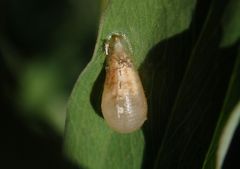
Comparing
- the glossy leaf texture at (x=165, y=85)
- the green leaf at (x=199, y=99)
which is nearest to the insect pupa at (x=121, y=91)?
the glossy leaf texture at (x=165, y=85)

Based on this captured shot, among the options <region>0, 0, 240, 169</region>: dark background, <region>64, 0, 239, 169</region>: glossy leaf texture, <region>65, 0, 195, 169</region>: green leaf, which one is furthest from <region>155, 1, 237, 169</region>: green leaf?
<region>0, 0, 240, 169</region>: dark background

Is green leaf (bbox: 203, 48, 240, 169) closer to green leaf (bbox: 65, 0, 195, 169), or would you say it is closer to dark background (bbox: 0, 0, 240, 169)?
green leaf (bbox: 65, 0, 195, 169)

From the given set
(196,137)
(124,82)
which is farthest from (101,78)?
(196,137)

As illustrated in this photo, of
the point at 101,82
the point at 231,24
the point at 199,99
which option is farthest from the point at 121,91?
the point at 231,24

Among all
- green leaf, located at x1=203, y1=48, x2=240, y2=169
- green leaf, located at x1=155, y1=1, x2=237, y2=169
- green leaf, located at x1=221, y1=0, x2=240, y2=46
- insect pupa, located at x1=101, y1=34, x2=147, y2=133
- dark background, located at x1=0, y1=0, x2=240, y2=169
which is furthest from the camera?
dark background, located at x1=0, y1=0, x2=240, y2=169

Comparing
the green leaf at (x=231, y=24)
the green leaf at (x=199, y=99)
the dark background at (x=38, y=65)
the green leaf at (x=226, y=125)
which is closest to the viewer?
the green leaf at (x=226, y=125)

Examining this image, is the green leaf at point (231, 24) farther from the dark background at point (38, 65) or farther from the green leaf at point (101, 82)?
the dark background at point (38, 65)

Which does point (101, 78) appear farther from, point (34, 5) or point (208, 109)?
point (34, 5)
